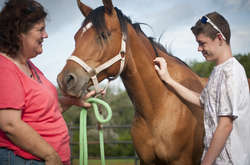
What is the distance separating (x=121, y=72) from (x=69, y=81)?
2.25 feet

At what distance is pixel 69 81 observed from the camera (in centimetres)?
206

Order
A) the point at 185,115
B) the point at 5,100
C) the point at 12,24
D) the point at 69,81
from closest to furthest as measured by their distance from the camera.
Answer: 1. the point at 5,100
2. the point at 12,24
3. the point at 69,81
4. the point at 185,115

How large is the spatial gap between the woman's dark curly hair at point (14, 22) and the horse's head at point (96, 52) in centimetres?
55

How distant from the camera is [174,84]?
251cm

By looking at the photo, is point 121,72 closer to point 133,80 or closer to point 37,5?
point 133,80

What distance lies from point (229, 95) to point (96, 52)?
4.06 feet

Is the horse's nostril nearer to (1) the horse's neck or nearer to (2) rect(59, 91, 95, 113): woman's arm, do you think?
(2) rect(59, 91, 95, 113): woman's arm

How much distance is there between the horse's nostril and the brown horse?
0.21m

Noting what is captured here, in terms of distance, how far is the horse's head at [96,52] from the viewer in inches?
81.7

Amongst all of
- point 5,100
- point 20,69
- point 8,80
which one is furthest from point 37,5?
point 5,100

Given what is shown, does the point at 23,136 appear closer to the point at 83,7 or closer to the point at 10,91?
the point at 10,91

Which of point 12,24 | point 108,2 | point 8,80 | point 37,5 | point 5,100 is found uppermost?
point 108,2

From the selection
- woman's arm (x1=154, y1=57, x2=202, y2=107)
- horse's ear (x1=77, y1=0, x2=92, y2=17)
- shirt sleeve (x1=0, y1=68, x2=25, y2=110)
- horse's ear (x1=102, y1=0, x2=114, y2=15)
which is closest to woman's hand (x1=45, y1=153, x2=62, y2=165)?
shirt sleeve (x1=0, y1=68, x2=25, y2=110)

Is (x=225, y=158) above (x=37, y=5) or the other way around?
the other way around
